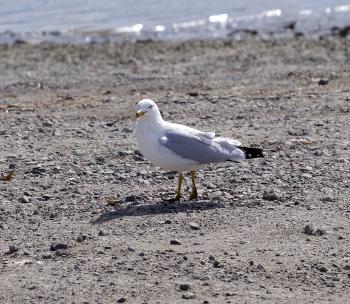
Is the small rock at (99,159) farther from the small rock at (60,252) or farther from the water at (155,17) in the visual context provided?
the water at (155,17)

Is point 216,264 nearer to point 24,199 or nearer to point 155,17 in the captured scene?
point 24,199

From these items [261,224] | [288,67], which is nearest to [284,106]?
[288,67]

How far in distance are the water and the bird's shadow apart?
12.9 metres

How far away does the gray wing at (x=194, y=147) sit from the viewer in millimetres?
8695

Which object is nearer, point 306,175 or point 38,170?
point 306,175

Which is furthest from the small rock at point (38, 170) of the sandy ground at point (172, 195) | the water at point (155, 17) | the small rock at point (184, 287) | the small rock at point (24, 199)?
the water at point (155, 17)

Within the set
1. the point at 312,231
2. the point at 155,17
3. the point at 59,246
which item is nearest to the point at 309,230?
the point at 312,231

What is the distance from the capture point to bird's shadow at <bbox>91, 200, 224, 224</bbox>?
844cm

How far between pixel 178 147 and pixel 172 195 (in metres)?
0.55

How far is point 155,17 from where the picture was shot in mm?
24266

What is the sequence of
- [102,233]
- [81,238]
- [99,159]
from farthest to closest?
[99,159]
[102,233]
[81,238]

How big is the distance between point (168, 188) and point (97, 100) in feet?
15.2

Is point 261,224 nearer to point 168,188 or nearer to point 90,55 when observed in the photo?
point 168,188

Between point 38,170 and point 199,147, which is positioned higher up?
point 199,147
